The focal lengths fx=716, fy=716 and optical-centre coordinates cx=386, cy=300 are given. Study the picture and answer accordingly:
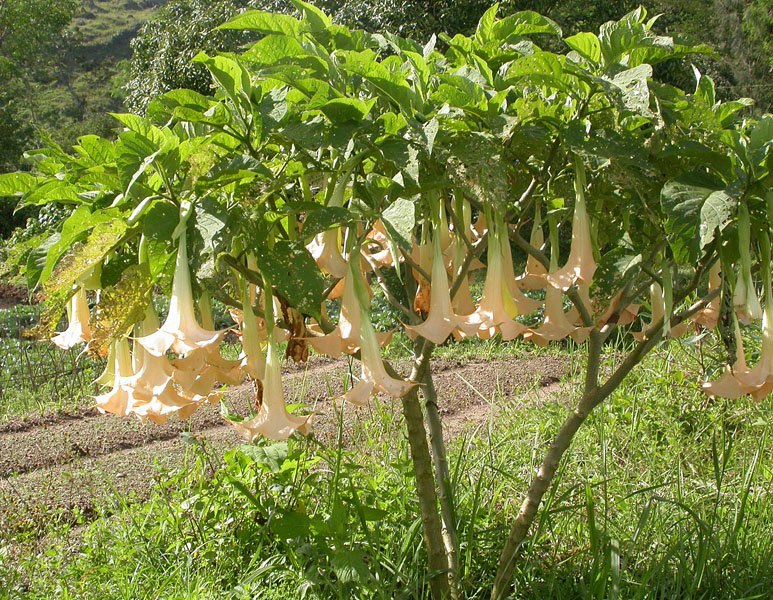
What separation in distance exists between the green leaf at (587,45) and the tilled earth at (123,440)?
152 centimetres

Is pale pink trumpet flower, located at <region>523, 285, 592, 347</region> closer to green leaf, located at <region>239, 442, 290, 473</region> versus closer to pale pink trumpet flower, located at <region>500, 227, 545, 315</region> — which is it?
pale pink trumpet flower, located at <region>500, 227, 545, 315</region>

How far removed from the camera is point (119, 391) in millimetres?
1144

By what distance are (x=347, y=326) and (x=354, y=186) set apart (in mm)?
241

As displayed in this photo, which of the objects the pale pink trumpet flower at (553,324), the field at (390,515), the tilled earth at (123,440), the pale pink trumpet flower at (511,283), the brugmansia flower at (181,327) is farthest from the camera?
the tilled earth at (123,440)

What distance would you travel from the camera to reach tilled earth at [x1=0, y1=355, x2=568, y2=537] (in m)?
2.89

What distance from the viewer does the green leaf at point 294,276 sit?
103 cm

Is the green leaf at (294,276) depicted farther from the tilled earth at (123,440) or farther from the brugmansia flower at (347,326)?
the tilled earth at (123,440)

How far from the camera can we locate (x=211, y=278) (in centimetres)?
104

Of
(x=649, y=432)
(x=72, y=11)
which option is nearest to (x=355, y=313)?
(x=649, y=432)

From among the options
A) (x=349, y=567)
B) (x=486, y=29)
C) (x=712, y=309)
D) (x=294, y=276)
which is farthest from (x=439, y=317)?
(x=349, y=567)

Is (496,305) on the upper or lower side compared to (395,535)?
upper

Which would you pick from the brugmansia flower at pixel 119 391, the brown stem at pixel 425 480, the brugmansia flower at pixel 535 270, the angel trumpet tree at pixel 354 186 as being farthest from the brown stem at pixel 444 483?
the brugmansia flower at pixel 119 391

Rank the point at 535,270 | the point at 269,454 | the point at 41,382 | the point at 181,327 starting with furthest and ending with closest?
the point at 41,382, the point at 269,454, the point at 535,270, the point at 181,327

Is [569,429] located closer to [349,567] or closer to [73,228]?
[349,567]
